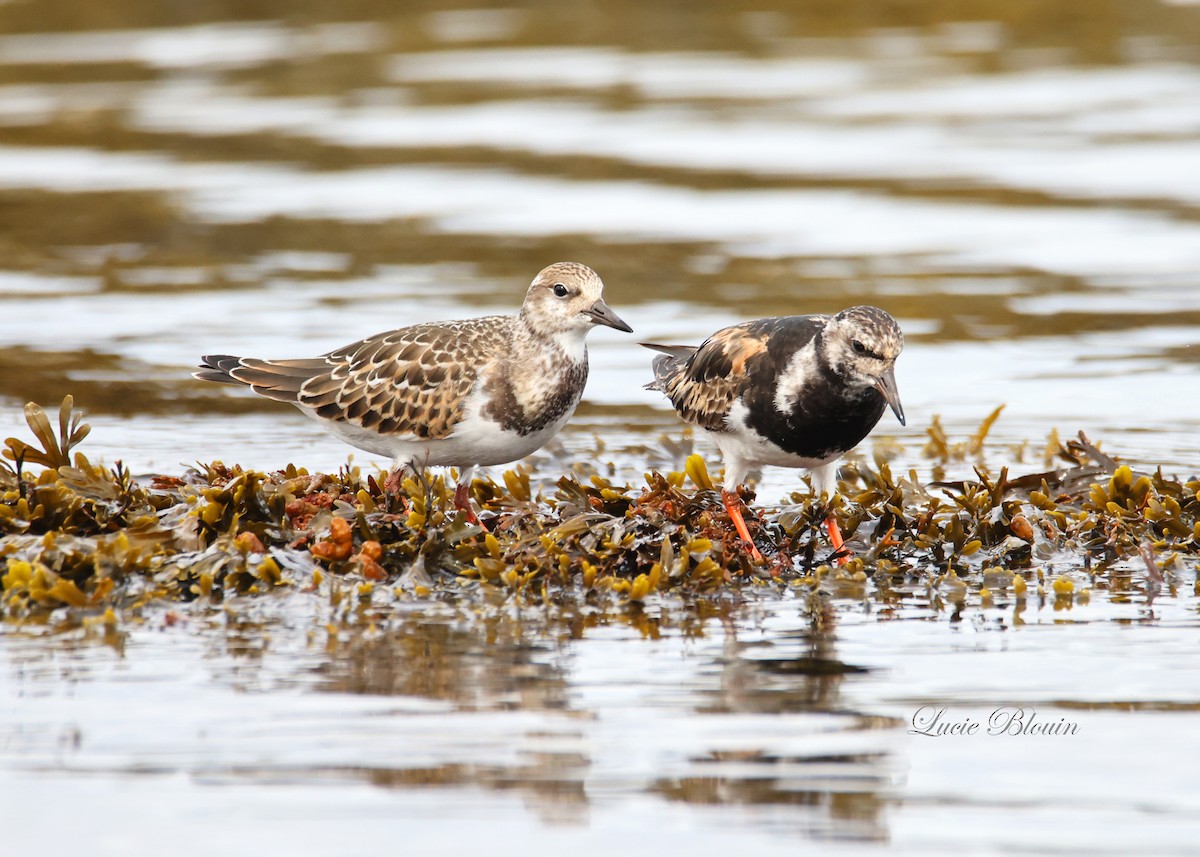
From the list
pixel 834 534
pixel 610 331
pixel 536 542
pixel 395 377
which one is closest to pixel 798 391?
pixel 834 534

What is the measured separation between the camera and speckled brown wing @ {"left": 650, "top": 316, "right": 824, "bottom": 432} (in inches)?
278

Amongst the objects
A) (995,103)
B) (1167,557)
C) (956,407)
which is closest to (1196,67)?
(995,103)

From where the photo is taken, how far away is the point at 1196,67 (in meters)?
21.4

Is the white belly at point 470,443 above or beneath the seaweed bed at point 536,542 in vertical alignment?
above

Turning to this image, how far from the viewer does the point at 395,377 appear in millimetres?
7555

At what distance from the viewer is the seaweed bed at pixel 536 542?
6.30 metres

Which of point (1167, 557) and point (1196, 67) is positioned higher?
point (1196, 67)

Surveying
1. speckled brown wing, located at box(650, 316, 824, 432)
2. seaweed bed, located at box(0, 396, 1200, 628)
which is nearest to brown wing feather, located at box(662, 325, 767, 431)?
speckled brown wing, located at box(650, 316, 824, 432)

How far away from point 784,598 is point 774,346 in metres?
1.17

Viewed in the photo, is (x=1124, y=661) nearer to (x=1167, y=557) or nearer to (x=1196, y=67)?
(x=1167, y=557)

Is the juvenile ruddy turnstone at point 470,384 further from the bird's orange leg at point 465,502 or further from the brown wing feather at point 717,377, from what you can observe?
the brown wing feather at point 717,377
